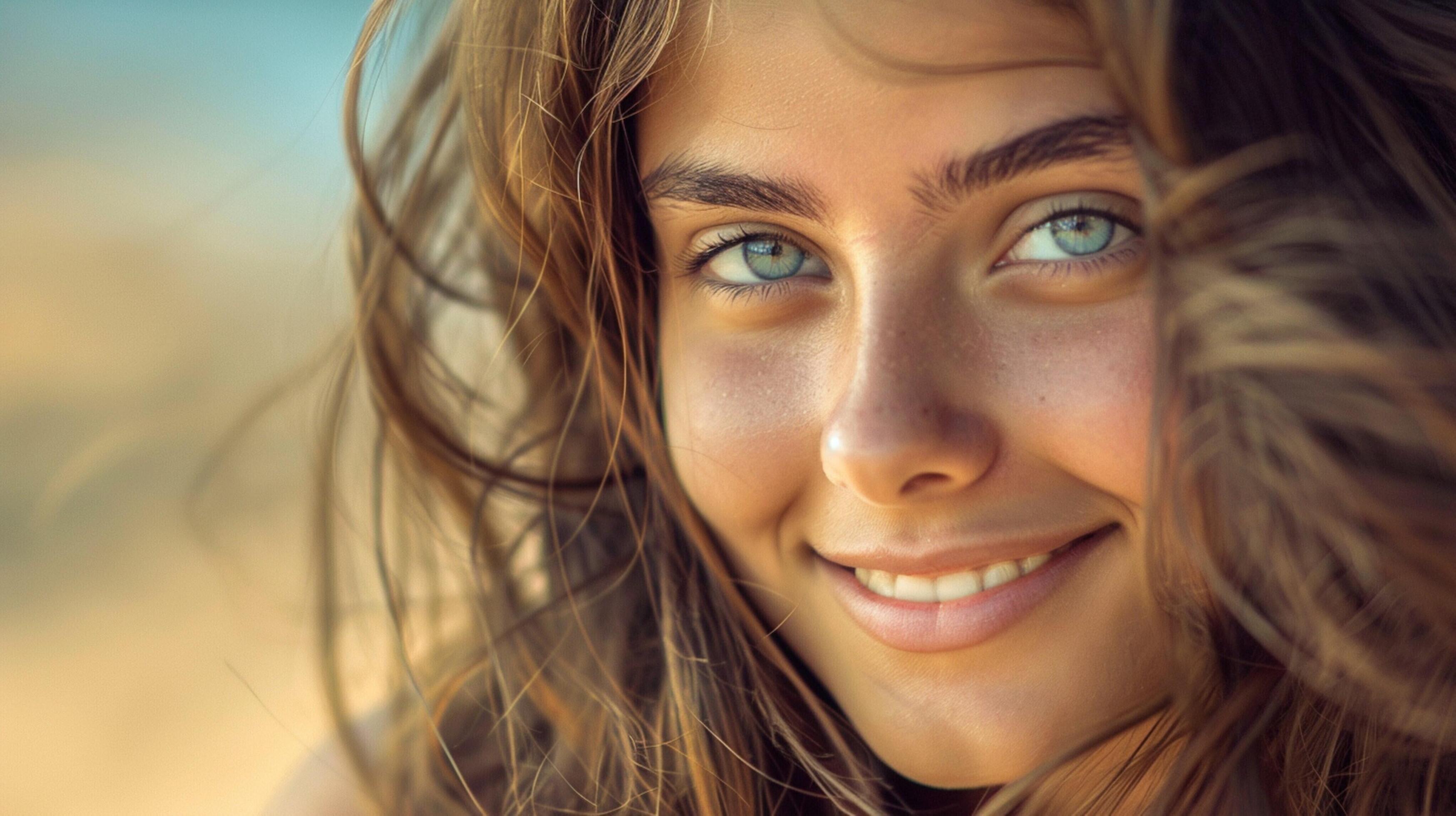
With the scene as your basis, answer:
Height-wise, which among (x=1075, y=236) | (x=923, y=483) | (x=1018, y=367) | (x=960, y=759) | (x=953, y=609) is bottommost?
(x=960, y=759)

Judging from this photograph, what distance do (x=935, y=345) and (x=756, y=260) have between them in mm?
252

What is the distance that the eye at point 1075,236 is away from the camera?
42.3 inches

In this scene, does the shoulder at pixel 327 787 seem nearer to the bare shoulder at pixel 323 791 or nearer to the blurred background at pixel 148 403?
the bare shoulder at pixel 323 791

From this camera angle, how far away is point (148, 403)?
4141mm

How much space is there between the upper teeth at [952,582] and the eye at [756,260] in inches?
12.0

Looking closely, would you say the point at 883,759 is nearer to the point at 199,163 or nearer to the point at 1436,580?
the point at 1436,580

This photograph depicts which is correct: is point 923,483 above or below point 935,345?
below

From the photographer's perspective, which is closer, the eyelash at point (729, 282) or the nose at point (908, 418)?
the nose at point (908, 418)

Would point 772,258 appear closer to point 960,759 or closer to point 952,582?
point 952,582

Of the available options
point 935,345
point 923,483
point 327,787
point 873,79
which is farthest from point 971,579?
point 327,787

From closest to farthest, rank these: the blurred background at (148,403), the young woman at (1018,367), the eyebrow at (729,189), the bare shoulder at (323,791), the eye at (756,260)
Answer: the young woman at (1018,367), the eyebrow at (729,189), the eye at (756,260), the bare shoulder at (323,791), the blurred background at (148,403)

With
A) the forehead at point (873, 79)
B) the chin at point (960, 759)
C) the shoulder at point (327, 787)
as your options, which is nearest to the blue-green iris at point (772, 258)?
the forehead at point (873, 79)

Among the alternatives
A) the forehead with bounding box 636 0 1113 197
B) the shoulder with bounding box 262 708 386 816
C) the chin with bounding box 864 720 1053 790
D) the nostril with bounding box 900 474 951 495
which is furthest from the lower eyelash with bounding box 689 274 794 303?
the shoulder with bounding box 262 708 386 816

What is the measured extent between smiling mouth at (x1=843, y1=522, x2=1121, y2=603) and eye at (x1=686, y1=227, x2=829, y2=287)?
11.9 inches
